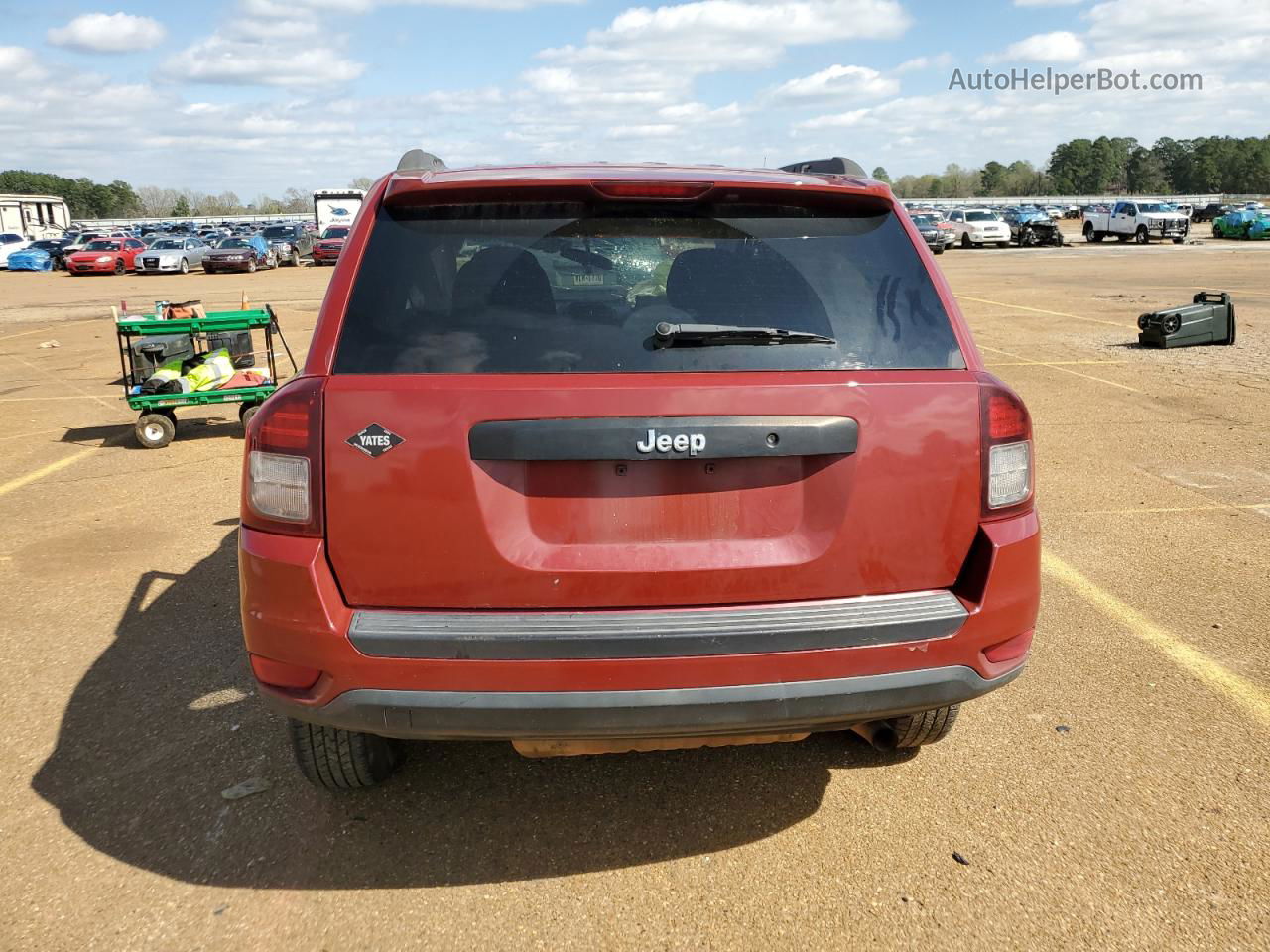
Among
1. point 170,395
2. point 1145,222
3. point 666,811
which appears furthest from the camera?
point 1145,222

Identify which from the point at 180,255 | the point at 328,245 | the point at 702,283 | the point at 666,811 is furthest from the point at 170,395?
the point at 180,255

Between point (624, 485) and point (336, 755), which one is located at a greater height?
point (624, 485)

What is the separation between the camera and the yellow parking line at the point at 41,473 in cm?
701

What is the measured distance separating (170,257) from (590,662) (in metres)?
42.0

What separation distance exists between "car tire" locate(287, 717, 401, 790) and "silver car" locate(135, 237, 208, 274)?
1614 inches

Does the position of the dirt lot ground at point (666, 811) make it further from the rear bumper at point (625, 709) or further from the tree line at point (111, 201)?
the tree line at point (111, 201)

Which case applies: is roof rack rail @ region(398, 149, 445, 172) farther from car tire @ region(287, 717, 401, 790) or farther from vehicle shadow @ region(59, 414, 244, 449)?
vehicle shadow @ region(59, 414, 244, 449)

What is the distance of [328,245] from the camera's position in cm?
3906

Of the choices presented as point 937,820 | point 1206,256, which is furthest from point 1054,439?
point 1206,256

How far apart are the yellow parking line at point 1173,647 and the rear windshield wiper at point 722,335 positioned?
2452 mm

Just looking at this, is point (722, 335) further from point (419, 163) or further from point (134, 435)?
point (134, 435)

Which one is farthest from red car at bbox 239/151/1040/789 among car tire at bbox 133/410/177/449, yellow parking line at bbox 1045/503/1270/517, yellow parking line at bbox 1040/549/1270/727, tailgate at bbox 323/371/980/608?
car tire at bbox 133/410/177/449

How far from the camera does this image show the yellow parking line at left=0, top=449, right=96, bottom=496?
7012 mm

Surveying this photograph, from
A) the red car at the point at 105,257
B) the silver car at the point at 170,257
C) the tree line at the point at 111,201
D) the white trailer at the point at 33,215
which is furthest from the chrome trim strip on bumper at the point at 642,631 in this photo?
the tree line at the point at 111,201
